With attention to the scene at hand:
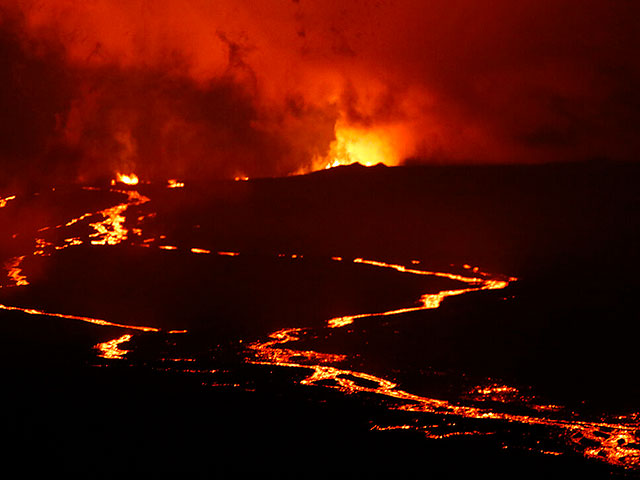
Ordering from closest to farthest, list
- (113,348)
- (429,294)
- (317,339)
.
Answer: (113,348), (317,339), (429,294)

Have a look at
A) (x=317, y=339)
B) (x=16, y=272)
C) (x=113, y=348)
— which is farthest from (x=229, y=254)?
(x=113, y=348)

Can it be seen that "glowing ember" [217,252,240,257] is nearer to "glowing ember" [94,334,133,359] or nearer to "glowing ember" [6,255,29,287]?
"glowing ember" [6,255,29,287]

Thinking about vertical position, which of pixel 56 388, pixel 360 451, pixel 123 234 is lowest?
pixel 360 451

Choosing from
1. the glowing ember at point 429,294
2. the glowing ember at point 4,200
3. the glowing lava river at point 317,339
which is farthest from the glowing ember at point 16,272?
the glowing ember at point 429,294

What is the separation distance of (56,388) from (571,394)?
43.4ft

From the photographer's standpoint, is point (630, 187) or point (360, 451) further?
point (630, 187)

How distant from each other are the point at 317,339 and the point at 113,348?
23.1ft

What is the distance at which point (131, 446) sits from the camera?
1639cm

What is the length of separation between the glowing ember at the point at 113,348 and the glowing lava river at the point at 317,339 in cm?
4

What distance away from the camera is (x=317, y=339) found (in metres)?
30.0

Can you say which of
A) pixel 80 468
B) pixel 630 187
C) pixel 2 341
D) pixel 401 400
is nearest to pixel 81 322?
pixel 2 341

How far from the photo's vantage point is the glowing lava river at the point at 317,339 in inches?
724

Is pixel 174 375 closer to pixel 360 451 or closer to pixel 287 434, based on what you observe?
pixel 287 434

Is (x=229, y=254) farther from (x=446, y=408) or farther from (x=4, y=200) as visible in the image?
(x=446, y=408)
